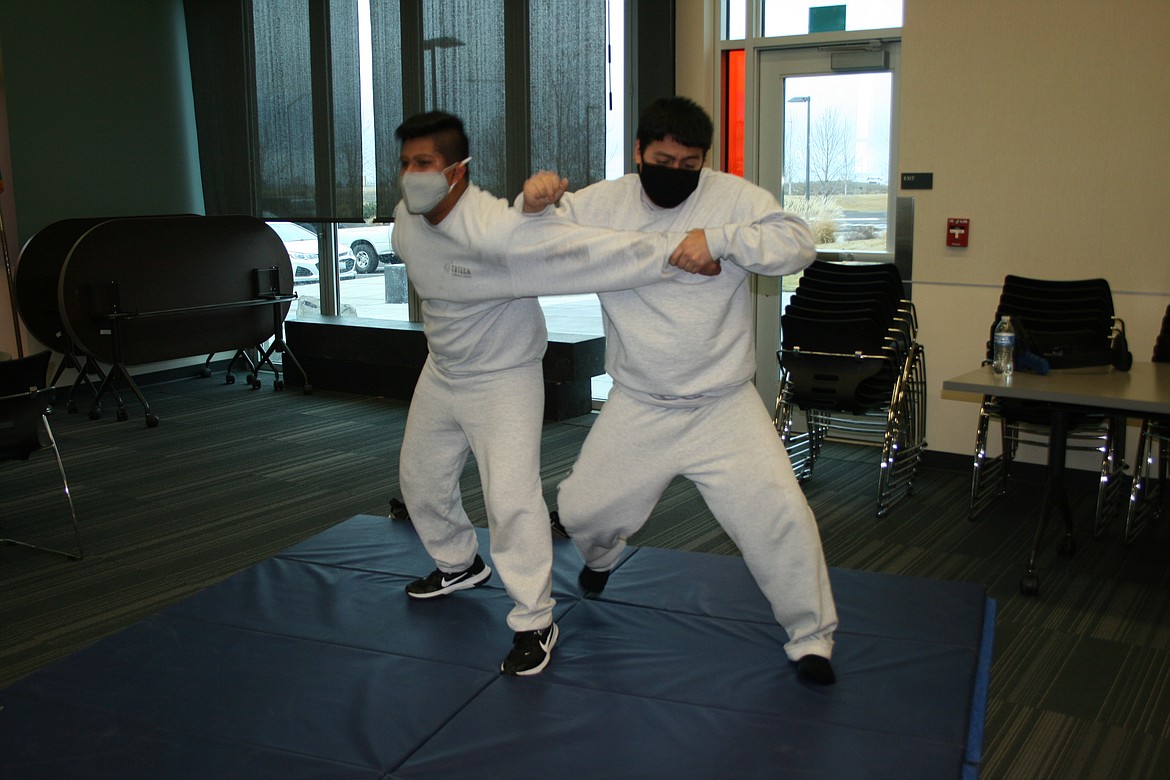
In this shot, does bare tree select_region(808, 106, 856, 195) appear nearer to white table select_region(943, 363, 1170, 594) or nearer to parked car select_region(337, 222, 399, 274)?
white table select_region(943, 363, 1170, 594)

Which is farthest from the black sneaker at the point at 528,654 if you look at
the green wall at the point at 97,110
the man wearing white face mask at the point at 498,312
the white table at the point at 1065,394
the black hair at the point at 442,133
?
the green wall at the point at 97,110

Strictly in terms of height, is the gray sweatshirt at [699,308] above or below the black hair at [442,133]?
below

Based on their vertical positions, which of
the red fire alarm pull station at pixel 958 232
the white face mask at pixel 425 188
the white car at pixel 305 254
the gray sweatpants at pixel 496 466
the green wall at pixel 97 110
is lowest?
the gray sweatpants at pixel 496 466

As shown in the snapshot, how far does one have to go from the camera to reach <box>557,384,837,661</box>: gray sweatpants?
112 inches

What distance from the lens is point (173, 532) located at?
4.66 m

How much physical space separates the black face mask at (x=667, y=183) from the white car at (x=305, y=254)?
602 cm

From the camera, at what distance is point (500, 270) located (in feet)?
9.70

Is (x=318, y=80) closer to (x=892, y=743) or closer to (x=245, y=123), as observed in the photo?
(x=245, y=123)

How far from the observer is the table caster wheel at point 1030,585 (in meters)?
3.85

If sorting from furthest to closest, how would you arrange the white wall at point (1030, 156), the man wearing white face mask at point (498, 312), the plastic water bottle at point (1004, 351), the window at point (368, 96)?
the window at point (368, 96) → the white wall at point (1030, 156) → the plastic water bottle at point (1004, 351) → the man wearing white face mask at point (498, 312)

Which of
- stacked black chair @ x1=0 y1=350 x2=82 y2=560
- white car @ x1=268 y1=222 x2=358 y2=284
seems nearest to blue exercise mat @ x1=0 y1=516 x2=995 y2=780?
stacked black chair @ x1=0 y1=350 x2=82 y2=560

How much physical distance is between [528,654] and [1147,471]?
331cm

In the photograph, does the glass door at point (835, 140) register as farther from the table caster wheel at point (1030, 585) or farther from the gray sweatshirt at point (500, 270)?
the gray sweatshirt at point (500, 270)

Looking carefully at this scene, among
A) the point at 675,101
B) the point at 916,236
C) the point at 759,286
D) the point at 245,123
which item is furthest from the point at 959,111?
the point at 245,123
